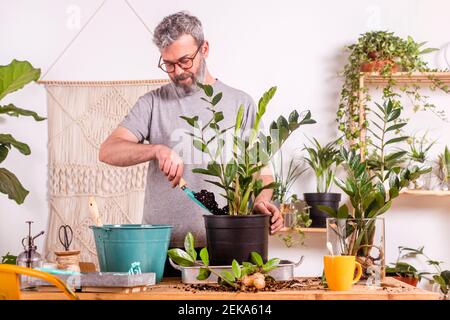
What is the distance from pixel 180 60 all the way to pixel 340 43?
1.29 metres

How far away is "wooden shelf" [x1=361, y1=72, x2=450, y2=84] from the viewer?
11.8 ft

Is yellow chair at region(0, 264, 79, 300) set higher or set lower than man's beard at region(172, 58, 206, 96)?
lower

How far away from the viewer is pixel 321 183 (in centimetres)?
369

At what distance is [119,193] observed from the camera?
3.83m

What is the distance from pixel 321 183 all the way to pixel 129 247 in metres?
2.10

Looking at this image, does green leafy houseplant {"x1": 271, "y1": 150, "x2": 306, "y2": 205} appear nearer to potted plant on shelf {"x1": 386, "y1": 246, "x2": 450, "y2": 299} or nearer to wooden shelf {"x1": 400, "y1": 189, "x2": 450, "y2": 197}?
wooden shelf {"x1": 400, "y1": 189, "x2": 450, "y2": 197}

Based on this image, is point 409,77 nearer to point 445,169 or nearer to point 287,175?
point 445,169

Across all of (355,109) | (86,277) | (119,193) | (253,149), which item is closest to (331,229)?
(253,149)

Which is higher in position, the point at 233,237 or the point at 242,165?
the point at 242,165

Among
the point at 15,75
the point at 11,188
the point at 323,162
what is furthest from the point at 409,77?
the point at 11,188

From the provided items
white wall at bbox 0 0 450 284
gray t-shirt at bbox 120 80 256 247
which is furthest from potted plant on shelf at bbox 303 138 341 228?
gray t-shirt at bbox 120 80 256 247

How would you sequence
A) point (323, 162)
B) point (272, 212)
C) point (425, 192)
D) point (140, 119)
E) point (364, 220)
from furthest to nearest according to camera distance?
point (323, 162) < point (425, 192) < point (140, 119) < point (272, 212) < point (364, 220)

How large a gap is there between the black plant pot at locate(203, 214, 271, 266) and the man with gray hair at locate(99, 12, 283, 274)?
803 millimetres
